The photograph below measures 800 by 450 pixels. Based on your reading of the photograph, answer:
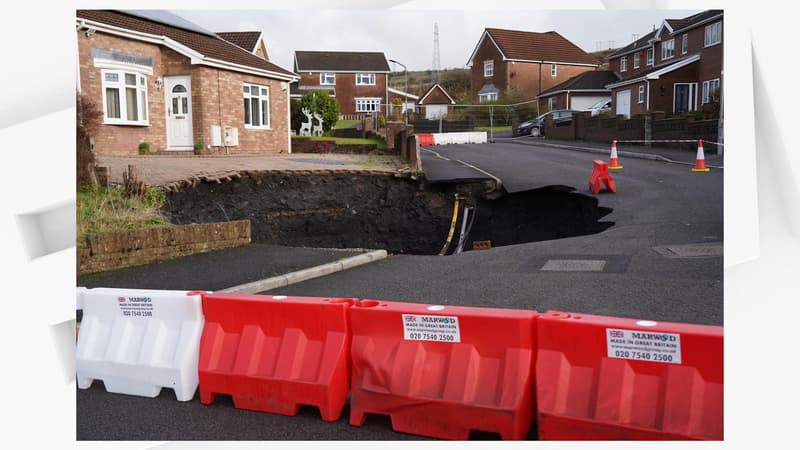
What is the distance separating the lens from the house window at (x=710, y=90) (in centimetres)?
514

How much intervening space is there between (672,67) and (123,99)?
17.3ft

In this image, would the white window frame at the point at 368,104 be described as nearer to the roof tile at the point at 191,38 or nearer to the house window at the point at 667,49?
the roof tile at the point at 191,38

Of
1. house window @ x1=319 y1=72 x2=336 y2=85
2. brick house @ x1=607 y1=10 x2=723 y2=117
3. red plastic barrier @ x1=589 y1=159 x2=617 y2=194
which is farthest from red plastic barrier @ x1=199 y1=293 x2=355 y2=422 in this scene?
red plastic barrier @ x1=589 y1=159 x2=617 y2=194

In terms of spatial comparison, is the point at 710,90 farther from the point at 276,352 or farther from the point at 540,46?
the point at 276,352

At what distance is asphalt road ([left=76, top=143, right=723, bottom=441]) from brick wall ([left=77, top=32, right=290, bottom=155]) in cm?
150

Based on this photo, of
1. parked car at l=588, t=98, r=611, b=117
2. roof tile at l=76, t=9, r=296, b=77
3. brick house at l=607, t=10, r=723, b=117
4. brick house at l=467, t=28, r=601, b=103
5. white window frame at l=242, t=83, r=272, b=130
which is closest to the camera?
brick house at l=607, t=10, r=723, b=117

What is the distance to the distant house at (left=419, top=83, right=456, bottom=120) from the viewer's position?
22.1ft

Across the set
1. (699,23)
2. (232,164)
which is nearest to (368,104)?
(232,164)

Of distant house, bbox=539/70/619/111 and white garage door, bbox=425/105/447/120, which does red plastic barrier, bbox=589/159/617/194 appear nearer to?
distant house, bbox=539/70/619/111

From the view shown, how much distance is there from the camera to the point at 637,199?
6918 millimetres

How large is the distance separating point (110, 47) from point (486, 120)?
3.68m

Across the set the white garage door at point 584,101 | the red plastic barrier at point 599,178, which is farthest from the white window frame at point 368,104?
the red plastic barrier at point 599,178
